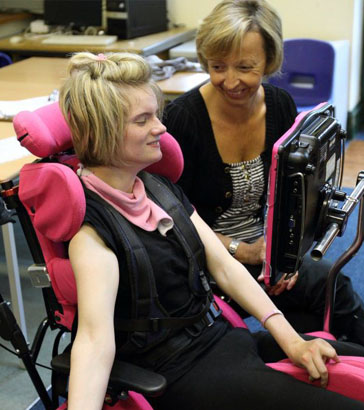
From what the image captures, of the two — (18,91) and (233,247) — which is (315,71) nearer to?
(18,91)

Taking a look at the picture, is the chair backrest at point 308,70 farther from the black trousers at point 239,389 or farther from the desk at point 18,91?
the black trousers at point 239,389

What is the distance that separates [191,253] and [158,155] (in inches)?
8.9

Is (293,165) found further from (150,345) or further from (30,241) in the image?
(30,241)

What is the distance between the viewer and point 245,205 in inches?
74.9

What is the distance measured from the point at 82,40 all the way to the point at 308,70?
1.37m

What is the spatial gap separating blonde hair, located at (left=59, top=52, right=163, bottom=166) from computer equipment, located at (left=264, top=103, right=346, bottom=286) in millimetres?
314

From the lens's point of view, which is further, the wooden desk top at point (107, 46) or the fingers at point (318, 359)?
the wooden desk top at point (107, 46)

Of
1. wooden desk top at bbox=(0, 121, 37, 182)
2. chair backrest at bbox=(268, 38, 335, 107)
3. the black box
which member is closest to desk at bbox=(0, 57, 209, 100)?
the black box

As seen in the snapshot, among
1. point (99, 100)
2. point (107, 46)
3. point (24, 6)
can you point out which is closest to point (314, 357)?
point (99, 100)

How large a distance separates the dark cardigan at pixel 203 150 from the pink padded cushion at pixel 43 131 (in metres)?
0.52

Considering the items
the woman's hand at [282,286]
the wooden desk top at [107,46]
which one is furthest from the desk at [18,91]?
the woman's hand at [282,286]

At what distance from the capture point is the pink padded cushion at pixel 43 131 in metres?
1.31

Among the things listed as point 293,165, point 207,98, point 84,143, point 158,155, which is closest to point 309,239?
point 293,165

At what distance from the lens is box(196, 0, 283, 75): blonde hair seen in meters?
1.71
